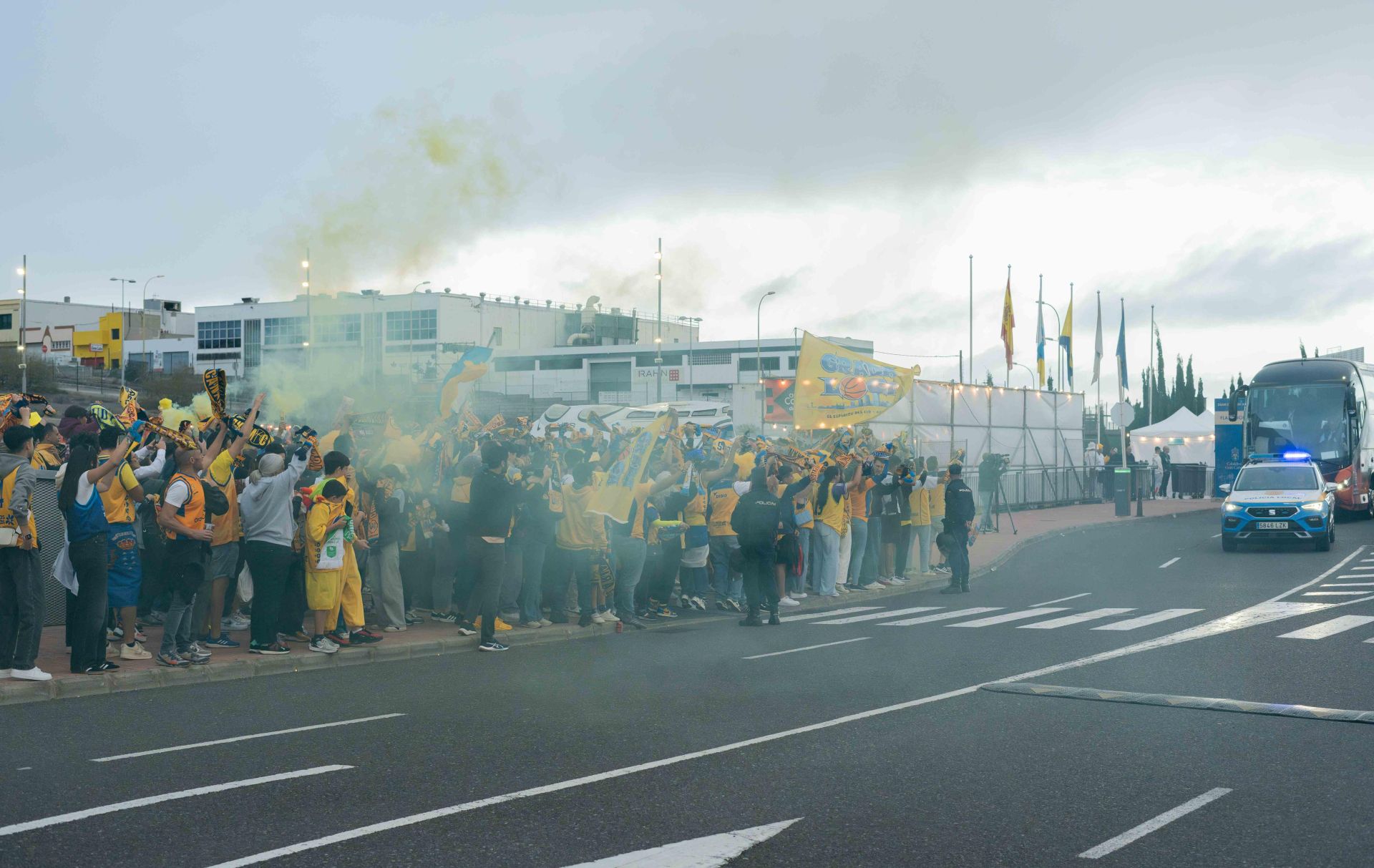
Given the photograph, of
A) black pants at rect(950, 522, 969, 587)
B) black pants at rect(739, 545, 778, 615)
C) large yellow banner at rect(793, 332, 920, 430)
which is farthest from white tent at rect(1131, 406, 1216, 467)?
black pants at rect(739, 545, 778, 615)

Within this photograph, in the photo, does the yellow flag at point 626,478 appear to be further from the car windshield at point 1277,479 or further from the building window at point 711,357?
the building window at point 711,357

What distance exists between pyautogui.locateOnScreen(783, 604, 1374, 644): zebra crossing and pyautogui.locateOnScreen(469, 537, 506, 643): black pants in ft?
14.4

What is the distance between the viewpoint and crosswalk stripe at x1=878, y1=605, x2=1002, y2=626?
15289 mm

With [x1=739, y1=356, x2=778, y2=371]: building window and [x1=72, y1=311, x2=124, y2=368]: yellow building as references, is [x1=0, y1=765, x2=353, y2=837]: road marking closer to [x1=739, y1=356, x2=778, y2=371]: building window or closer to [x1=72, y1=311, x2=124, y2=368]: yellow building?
[x1=72, y1=311, x2=124, y2=368]: yellow building

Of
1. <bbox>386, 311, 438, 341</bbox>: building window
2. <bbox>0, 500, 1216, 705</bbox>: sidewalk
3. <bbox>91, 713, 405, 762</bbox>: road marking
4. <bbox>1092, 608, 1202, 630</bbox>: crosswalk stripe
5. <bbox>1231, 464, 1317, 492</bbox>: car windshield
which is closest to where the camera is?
<bbox>91, 713, 405, 762</bbox>: road marking

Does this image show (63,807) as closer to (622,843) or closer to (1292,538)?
(622,843)

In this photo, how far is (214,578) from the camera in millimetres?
11727

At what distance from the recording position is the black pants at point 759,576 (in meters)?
15.0

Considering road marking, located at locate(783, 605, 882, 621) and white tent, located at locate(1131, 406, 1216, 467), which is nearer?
road marking, located at locate(783, 605, 882, 621)

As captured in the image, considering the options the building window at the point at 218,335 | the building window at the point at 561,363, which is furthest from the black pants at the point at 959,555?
the building window at the point at 218,335

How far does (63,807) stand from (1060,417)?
3923 cm

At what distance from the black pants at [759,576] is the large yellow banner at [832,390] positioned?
11183mm

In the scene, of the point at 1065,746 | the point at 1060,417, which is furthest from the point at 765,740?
the point at 1060,417

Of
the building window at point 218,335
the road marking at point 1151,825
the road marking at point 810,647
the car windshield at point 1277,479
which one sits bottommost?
the road marking at point 810,647
